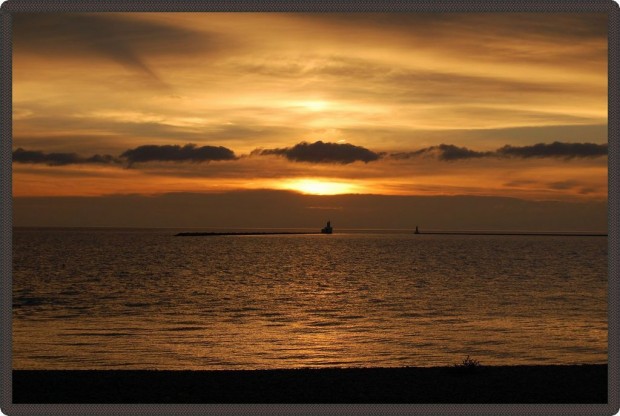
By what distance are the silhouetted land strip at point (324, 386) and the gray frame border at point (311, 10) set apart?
282 cm

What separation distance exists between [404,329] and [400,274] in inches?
2176

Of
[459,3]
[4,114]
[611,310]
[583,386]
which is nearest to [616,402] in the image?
[611,310]

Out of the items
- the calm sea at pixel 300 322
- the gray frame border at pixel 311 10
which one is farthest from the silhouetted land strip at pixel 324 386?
the calm sea at pixel 300 322

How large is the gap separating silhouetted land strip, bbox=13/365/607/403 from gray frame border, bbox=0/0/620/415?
2.82 m

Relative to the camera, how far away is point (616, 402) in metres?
13.7

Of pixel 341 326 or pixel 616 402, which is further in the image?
pixel 341 326

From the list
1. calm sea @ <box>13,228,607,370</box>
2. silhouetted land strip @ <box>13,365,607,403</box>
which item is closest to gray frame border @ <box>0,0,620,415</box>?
silhouetted land strip @ <box>13,365,607,403</box>

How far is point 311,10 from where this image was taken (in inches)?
537

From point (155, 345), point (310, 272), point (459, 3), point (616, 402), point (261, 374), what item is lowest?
point (310, 272)

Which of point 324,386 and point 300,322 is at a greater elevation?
point 324,386

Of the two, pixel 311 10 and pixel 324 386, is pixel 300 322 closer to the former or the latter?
pixel 324 386

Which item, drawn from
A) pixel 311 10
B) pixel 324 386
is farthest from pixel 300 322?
pixel 311 10

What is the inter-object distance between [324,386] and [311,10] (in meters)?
9.57

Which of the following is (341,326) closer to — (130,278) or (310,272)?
(130,278)
